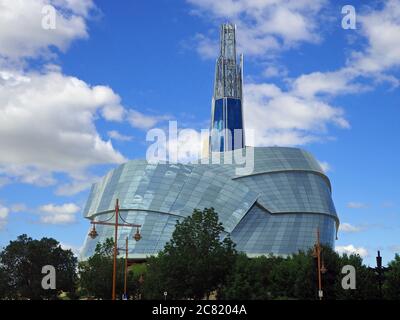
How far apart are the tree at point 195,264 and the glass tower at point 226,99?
274 feet

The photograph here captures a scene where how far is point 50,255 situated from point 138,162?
100ft

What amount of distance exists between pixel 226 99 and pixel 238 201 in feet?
155

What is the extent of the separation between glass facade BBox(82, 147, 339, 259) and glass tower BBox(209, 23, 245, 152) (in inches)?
1440

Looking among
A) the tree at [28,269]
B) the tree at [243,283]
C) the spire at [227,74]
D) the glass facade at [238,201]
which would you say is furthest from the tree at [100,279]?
the spire at [227,74]

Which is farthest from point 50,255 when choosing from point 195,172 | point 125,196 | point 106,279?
point 195,172

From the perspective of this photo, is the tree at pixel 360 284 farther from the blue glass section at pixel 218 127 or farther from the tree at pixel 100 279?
the blue glass section at pixel 218 127

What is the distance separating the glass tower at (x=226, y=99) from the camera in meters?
136

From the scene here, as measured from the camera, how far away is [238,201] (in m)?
92.9

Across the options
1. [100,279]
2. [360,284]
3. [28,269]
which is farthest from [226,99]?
[360,284]

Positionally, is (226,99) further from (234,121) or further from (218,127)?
(218,127)

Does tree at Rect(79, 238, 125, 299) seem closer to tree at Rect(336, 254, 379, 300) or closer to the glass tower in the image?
tree at Rect(336, 254, 379, 300)

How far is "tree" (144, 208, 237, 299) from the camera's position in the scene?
50125 mm

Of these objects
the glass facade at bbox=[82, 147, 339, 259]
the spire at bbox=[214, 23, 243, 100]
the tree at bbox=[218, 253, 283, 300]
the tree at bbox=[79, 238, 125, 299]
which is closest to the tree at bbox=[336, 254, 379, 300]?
the tree at bbox=[218, 253, 283, 300]
